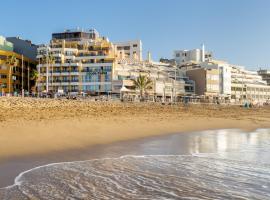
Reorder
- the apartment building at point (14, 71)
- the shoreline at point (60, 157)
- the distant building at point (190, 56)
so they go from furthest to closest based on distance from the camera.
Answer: the distant building at point (190, 56) → the apartment building at point (14, 71) → the shoreline at point (60, 157)

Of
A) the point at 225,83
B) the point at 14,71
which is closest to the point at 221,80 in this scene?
the point at 225,83

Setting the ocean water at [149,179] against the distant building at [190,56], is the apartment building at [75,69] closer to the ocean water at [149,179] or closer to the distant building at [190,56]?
the distant building at [190,56]

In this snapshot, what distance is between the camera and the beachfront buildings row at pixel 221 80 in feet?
308

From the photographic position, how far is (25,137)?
52.9 feet

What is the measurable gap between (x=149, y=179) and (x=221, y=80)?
297 ft

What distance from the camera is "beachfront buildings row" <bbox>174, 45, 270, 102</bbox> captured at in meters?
94.0

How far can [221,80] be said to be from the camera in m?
97.1

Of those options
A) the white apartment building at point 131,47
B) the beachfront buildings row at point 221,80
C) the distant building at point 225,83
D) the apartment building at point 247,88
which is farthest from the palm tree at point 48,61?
the apartment building at point 247,88

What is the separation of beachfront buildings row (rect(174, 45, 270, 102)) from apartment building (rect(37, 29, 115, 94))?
25.0 metres

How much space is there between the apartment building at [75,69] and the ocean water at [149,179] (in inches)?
2481

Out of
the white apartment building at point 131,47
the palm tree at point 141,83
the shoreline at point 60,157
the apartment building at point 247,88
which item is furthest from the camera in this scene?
the white apartment building at point 131,47

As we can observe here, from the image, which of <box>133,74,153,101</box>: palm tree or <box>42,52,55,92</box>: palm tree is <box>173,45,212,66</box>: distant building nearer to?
<box>133,74,153,101</box>: palm tree

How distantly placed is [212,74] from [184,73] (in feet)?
25.9

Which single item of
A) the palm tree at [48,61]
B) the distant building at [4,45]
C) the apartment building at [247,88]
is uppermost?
the distant building at [4,45]
